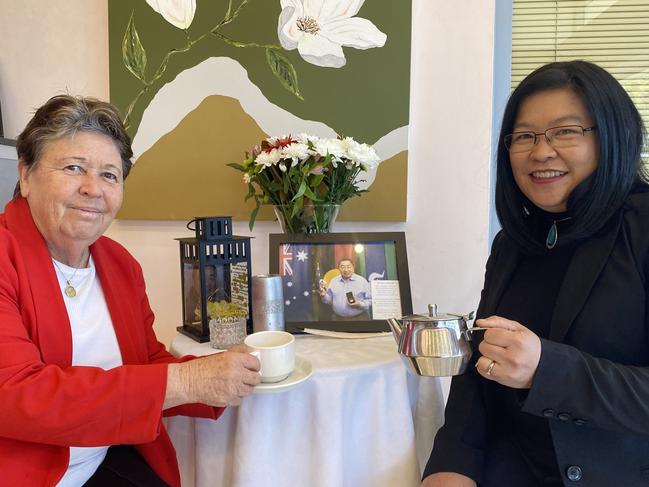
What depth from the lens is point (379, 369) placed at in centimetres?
102

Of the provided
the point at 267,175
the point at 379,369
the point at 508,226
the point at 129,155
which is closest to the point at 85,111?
the point at 129,155

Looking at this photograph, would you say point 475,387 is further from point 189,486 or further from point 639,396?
point 189,486

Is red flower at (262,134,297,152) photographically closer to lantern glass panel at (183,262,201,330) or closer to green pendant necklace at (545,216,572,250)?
lantern glass panel at (183,262,201,330)

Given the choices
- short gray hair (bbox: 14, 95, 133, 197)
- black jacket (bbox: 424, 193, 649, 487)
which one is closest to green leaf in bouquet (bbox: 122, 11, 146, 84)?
short gray hair (bbox: 14, 95, 133, 197)

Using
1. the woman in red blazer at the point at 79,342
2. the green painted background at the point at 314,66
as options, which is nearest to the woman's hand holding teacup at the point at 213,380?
the woman in red blazer at the point at 79,342

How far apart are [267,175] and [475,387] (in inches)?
32.3

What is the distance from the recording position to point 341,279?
128 cm

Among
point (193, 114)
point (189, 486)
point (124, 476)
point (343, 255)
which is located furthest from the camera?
point (193, 114)

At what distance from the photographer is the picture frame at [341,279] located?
126cm

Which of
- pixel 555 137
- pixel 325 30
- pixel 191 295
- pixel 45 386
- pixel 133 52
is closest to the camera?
pixel 45 386

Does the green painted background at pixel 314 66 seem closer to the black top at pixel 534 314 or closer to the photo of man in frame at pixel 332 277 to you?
the photo of man in frame at pixel 332 277

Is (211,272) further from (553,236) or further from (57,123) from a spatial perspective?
(553,236)

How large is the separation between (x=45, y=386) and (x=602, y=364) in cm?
Result: 95

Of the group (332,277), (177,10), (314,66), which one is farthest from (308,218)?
(177,10)
